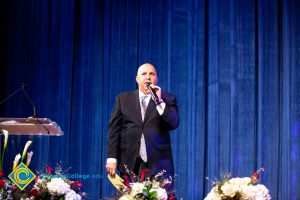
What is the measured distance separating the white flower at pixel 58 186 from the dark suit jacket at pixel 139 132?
3.55 ft

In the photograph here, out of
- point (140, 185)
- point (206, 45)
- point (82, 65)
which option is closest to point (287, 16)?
point (206, 45)

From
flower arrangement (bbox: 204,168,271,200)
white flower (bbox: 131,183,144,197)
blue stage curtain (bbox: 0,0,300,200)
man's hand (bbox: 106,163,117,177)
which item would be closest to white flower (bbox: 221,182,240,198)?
flower arrangement (bbox: 204,168,271,200)

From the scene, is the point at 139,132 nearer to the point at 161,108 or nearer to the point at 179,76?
the point at 161,108

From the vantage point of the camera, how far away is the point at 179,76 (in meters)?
6.18

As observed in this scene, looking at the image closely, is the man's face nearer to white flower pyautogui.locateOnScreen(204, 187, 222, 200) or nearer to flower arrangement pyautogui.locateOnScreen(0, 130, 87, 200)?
flower arrangement pyautogui.locateOnScreen(0, 130, 87, 200)

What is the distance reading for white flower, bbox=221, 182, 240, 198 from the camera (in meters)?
2.47

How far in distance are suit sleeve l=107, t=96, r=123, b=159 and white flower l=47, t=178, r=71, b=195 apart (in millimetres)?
1105

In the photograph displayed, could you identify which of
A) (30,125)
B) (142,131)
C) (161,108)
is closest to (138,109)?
(142,131)

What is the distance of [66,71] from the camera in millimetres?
6375

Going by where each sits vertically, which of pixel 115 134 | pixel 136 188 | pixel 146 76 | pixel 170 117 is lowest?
pixel 136 188

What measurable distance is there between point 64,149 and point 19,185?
3543 mm

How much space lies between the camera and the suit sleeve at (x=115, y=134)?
4109mm

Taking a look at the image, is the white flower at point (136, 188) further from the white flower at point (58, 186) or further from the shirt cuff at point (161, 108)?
the shirt cuff at point (161, 108)

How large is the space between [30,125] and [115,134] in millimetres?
752
